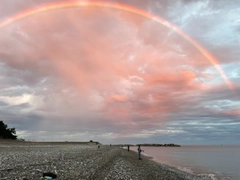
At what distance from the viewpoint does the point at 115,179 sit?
81.9 ft

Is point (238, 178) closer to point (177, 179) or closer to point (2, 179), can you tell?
point (177, 179)

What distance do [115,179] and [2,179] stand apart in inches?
436

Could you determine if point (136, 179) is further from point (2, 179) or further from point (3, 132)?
point (3, 132)

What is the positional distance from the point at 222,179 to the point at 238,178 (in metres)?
3.98

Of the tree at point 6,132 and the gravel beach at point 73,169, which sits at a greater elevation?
the tree at point 6,132

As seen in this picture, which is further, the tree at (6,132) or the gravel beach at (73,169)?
the tree at (6,132)

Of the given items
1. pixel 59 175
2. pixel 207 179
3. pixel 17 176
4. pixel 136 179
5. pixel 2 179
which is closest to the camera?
pixel 2 179

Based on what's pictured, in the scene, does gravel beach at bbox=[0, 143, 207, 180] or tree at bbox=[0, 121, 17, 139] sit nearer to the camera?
gravel beach at bbox=[0, 143, 207, 180]

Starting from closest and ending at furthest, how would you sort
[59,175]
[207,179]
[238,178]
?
[59,175], [207,179], [238,178]

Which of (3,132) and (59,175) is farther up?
(3,132)

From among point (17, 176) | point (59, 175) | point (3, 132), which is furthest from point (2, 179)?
point (3, 132)

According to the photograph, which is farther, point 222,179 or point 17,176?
point 222,179

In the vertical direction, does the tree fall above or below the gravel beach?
above

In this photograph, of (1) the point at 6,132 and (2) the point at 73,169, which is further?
(1) the point at 6,132
